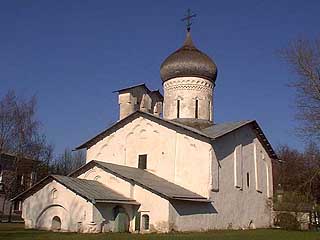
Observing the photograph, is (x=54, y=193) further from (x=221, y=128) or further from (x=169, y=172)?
(x=221, y=128)

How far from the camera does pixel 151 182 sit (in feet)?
76.1

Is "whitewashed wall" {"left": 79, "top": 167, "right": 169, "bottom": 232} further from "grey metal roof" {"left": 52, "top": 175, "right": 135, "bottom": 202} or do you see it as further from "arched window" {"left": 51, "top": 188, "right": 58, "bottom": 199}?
"arched window" {"left": 51, "top": 188, "right": 58, "bottom": 199}

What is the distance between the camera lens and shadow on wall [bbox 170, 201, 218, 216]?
72.2ft

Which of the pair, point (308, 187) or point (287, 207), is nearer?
point (308, 187)

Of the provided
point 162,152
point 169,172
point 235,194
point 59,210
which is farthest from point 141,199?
point 235,194

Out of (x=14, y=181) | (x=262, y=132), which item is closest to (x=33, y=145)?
(x=14, y=181)

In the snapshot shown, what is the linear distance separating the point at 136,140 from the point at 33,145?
1045cm

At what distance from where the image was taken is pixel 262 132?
30656 mm

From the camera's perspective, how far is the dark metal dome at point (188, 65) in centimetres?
Answer: 2953

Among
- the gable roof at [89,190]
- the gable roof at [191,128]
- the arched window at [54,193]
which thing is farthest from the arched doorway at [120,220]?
the gable roof at [191,128]

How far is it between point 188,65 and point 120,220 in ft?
39.8

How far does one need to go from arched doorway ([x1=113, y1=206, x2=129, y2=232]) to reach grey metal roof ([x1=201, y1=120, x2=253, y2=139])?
641 cm

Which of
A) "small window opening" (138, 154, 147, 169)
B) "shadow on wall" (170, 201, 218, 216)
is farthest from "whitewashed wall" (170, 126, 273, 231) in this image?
"small window opening" (138, 154, 147, 169)

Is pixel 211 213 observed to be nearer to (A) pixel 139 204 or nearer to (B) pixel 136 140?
(A) pixel 139 204
